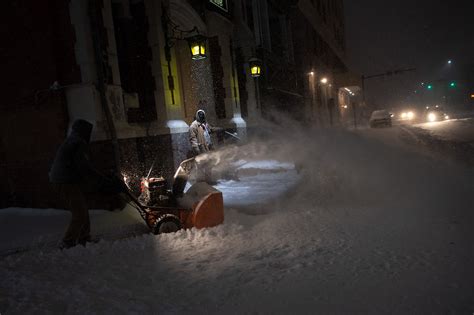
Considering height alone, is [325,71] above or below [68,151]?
above

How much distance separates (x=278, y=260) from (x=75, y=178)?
3059 mm

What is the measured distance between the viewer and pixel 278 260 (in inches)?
150

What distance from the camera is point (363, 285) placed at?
9.99ft

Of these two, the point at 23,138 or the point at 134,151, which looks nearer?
the point at 23,138

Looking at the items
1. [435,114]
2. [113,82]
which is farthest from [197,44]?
[435,114]

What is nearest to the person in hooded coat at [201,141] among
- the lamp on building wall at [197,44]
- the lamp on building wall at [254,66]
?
the lamp on building wall at [197,44]

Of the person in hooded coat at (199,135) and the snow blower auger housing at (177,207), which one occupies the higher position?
the person in hooded coat at (199,135)

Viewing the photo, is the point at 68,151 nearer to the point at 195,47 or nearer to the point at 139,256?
the point at 139,256

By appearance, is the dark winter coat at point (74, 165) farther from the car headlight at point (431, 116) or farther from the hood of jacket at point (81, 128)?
the car headlight at point (431, 116)

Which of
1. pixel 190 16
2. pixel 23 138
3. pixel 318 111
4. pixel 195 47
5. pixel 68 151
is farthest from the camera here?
pixel 318 111

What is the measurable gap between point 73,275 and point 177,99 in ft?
18.8

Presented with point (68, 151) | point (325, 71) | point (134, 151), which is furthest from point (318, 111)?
point (68, 151)

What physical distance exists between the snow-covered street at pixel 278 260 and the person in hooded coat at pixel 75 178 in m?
0.33

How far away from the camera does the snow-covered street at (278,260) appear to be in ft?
9.49
